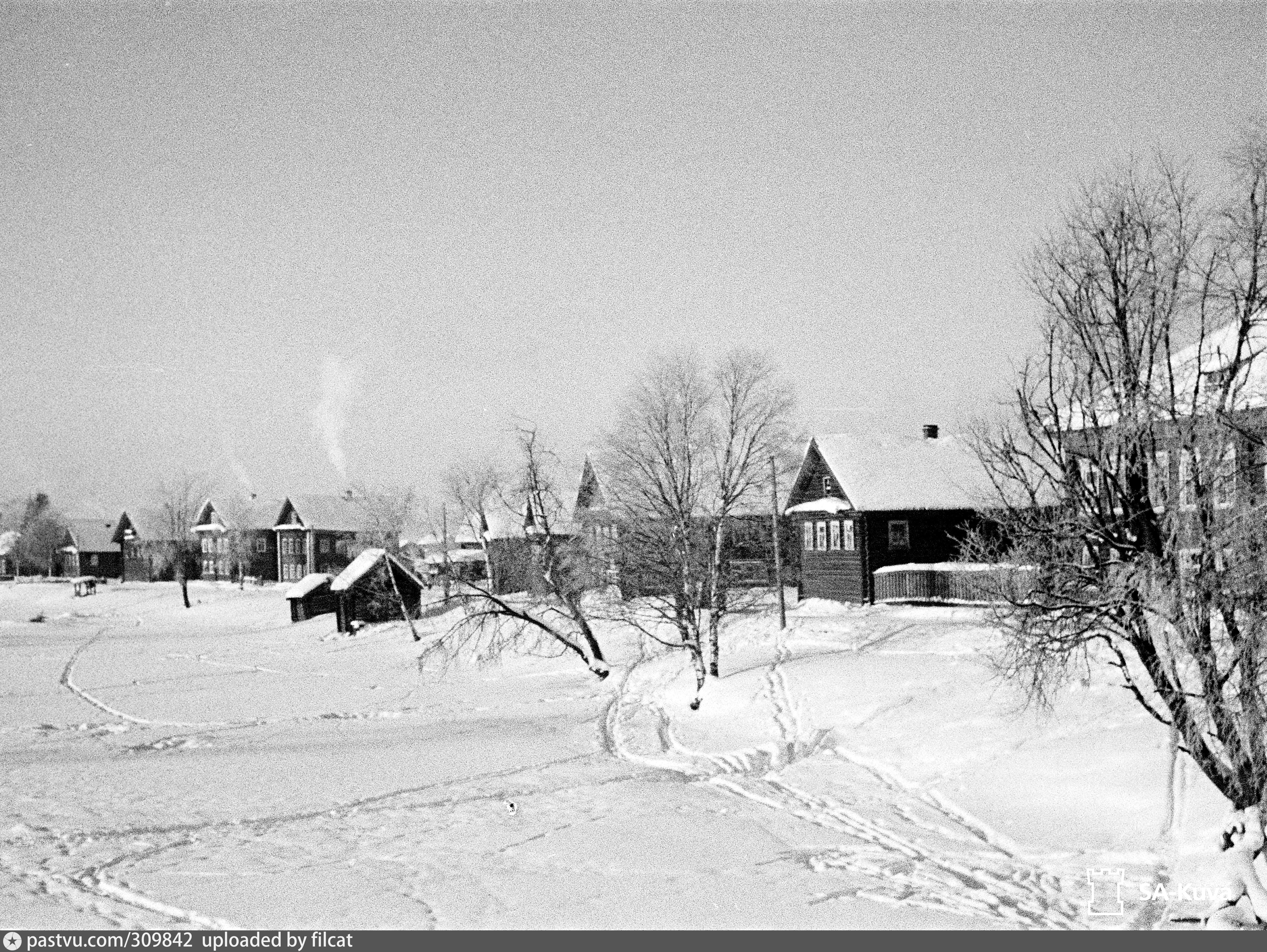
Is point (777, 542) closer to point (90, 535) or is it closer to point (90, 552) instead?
point (90, 552)

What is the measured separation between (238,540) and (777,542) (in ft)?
205

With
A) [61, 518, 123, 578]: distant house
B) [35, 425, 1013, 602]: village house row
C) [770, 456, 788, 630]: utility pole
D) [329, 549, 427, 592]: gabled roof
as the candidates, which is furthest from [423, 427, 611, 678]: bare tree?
[61, 518, 123, 578]: distant house

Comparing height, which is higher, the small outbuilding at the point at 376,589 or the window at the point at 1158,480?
the window at the point at 1158,480

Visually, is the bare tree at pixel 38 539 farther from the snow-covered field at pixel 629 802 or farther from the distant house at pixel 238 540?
the snow-covered field at pixel 629 802

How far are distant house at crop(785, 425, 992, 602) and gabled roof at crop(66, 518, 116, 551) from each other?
89.1 metres

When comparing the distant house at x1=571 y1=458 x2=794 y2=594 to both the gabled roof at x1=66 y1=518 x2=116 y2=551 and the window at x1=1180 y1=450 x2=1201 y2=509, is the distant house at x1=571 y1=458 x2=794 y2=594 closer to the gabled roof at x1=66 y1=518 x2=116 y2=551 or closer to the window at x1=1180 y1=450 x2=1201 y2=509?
the window at x1=1180 y1=450 x2=1201 y2=509

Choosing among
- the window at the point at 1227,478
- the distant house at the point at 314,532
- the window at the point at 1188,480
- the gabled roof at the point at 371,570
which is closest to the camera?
the window at the point at 1227,478

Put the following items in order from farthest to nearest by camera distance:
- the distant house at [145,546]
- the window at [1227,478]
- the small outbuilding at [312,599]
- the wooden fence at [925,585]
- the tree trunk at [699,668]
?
the distant house at [145,546], the small outbuilding at [312,599], the wooden fence at [925,585], the tree trunk at [699,668], the window at [1227,478]

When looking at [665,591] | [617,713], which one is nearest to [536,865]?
[617,713]

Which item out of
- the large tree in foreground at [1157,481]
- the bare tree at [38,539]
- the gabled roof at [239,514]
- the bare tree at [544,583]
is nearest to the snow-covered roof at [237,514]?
the gabled roof at [239,514]

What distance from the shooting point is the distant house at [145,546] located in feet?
298

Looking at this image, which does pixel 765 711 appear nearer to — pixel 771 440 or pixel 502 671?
pixel 771 440

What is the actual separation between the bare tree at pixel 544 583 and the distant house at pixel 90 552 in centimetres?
8255

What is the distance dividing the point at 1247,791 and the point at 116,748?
2288 cm
